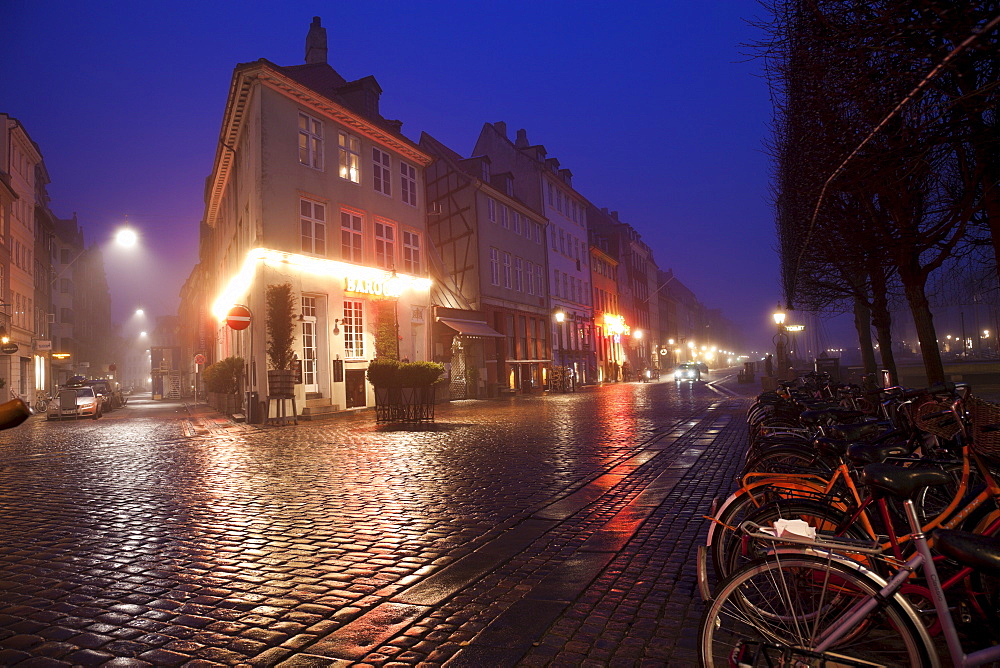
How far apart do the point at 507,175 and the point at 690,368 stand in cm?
2291

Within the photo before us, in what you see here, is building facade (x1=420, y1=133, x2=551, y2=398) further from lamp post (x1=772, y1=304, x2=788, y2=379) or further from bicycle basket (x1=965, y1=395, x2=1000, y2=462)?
bicycle basket (x1=965, y1=395, x2=1000, y2=462)

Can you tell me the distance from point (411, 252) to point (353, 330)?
564 centimetres

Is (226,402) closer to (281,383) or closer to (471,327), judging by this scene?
(281,383)

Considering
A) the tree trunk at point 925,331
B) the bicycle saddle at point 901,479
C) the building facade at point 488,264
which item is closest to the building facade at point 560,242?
the building facade at point 488,264

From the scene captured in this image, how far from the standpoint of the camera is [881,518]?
9.48 ft

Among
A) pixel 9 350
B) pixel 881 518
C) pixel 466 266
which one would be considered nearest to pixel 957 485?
pixel 881 518

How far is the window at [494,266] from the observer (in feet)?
122

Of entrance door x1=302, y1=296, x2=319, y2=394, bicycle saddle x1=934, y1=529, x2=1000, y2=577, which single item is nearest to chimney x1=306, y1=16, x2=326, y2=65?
entrance door x1=302, y1=296, x2=319, y2=394

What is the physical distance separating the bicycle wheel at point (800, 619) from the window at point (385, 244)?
25.8 metres

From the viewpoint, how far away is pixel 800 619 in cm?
248

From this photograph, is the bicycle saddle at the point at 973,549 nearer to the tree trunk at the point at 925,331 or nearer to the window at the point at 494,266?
the tree trunk at the point at 925,331

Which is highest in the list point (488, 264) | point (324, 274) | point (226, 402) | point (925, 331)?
point (488, 264)

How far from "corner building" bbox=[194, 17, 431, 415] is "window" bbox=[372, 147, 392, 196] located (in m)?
0.04

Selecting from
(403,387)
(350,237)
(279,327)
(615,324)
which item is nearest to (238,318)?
(279,327)
